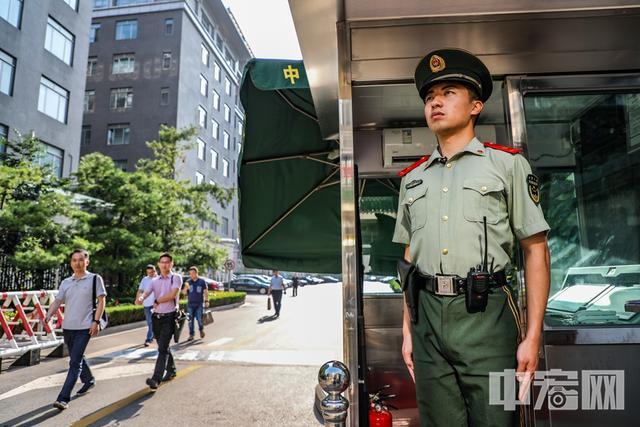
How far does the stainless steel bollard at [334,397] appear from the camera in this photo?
66.0 inches

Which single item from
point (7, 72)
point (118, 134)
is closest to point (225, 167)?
point (118, 134)

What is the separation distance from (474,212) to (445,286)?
34 centimetres

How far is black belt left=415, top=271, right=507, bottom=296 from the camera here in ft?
6.00

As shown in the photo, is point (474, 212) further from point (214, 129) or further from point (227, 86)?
point (227, 86)

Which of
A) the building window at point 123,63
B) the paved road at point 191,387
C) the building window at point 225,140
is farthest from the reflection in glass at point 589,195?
the building window at point 225,140

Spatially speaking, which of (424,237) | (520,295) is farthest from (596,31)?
(424,237)

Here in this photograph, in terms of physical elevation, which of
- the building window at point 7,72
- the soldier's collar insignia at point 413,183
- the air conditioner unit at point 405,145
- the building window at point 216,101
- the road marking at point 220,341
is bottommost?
the road marking at point 220,341

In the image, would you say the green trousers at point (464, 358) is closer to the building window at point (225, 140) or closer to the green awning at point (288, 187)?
the green awning at point (288, 187)

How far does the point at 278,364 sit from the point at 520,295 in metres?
6.15

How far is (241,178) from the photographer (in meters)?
4.84

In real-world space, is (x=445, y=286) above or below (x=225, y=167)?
below

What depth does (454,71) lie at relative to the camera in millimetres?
2031

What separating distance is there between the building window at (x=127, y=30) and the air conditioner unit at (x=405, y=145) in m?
38.8

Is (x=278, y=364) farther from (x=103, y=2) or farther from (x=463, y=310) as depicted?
(x=103, y=2)
